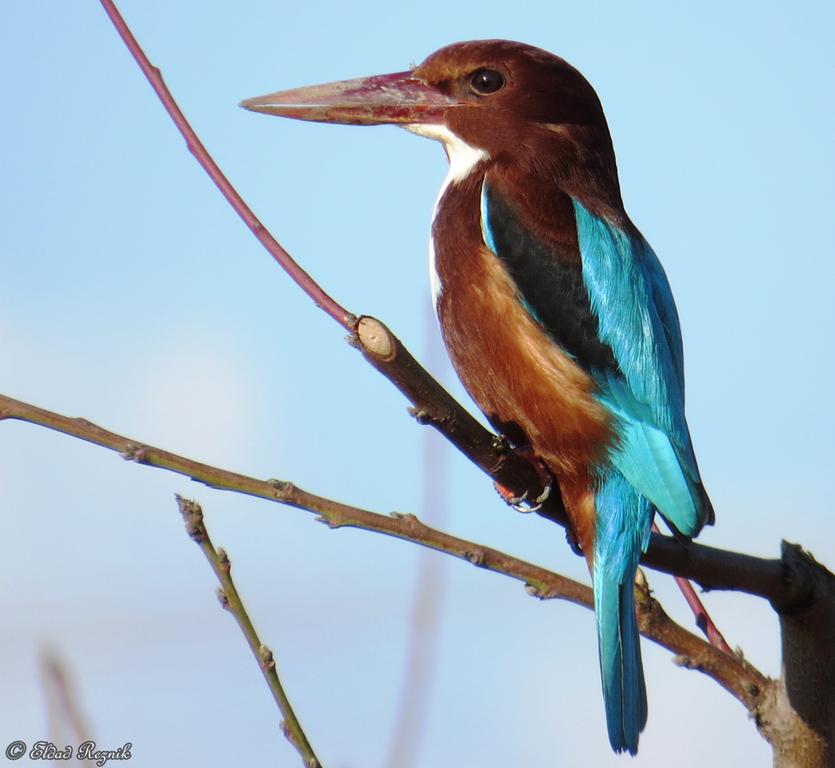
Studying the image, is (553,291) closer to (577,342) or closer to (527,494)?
(577,342)

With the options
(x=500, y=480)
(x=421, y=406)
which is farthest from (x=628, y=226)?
(x=421, y=406)

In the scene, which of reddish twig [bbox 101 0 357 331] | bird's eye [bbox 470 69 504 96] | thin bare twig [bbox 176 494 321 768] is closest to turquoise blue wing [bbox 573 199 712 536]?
bird's eye [bbox 470 69 504 96]

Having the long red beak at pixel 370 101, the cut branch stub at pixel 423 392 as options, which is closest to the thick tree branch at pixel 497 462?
the cut branch stub at pixel 423 392

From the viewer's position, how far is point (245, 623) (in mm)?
1926

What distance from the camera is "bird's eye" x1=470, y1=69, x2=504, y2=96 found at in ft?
11.7

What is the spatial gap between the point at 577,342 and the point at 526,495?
16.8 inches

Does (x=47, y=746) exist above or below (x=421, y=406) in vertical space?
below

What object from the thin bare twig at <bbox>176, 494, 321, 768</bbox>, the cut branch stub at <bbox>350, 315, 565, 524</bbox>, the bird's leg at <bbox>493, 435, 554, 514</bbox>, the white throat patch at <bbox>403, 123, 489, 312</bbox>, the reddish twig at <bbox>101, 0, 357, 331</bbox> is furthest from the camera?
the white throat patch at <bbox>403, 123, 489, 312</bbox>

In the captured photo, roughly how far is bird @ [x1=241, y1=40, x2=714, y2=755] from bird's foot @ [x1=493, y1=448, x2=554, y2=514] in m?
0.02

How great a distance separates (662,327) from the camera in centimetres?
330

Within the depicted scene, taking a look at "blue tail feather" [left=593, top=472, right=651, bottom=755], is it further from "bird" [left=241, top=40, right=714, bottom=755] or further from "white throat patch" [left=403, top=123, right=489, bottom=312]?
"white throat patch" [left=403, top=123, right=489, bottom=312]

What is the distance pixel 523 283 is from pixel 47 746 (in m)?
1.73

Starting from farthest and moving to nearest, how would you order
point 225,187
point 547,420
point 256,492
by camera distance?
point 547,420 → point 225,187 → point 256,492

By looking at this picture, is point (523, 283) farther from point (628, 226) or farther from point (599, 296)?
point (628, 226)
